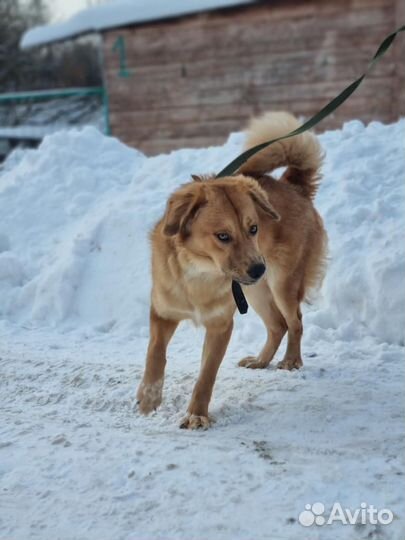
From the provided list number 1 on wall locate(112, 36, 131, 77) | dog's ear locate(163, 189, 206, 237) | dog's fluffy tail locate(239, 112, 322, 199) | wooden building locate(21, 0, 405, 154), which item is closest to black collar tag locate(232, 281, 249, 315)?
dog's ear locate(163, 189, 206, 237)

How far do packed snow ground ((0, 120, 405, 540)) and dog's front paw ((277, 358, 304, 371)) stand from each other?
7 centimetres

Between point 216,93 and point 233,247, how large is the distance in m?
10.3

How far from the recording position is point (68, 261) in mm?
6031

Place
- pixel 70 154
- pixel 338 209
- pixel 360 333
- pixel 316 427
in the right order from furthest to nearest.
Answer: pixel 70 154 → pixel 338 209 → pixel 360 333 → pixel 316 427

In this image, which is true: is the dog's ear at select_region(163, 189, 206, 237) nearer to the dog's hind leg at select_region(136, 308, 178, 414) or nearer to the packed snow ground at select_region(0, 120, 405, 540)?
the dog's hind leg at select_region(136, 308, 178, 414)

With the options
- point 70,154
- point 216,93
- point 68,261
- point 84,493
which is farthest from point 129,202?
point 216,93

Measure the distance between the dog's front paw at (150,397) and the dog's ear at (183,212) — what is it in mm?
804

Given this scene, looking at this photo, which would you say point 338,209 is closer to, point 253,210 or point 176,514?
point 253,210

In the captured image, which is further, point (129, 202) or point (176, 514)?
point (129, 202)

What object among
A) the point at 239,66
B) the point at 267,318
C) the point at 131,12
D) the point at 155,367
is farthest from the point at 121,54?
the point at 155,367

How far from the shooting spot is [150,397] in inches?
138

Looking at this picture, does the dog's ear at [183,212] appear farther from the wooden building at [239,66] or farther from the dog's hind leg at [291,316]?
the wooden building at [239,66]

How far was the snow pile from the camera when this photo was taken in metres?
4.92

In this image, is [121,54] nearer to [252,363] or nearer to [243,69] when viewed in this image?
[243,69]
